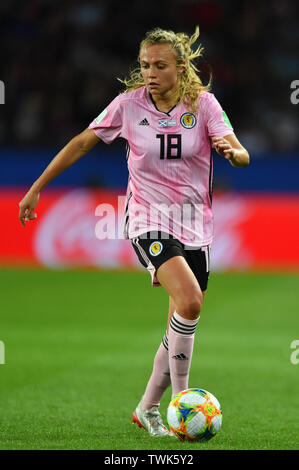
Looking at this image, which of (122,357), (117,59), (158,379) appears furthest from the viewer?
(117,59)

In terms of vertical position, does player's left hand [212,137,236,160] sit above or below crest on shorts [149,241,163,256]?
above

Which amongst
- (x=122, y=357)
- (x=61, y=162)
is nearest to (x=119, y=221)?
(x=122, y=357)

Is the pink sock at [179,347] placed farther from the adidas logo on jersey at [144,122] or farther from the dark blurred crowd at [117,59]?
the dark blurred crowd at [117,59]

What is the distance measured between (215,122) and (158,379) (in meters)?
1.65

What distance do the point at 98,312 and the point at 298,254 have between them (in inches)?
203

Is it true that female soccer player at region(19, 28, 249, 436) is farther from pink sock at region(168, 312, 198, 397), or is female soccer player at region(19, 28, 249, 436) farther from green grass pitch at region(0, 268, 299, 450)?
green grass pitch at region(0, 268, 299, 450)

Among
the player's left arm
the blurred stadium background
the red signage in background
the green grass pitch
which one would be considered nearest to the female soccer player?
the player's left arm

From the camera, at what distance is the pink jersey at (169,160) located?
226 inches

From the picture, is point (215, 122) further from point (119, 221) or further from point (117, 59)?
point (117, 59)

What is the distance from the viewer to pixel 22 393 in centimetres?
729

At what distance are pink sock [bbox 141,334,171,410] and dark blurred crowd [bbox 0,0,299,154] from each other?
1185 centimetres

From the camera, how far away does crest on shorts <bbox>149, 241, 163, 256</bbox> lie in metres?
5.66

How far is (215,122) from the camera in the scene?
18.8 feet

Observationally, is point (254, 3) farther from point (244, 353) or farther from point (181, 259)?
point (181, 259)
